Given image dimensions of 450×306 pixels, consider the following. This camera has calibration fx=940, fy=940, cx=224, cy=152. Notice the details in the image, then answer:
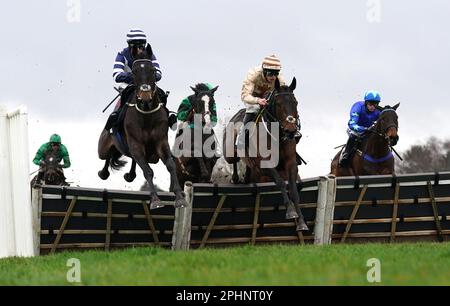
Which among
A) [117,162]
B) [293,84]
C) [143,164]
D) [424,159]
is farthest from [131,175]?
[424,159]

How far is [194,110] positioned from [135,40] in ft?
11.7

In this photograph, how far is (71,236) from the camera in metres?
15.2

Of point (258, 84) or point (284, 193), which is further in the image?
point (258, 84)

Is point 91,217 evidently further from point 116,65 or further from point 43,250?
point 116,65

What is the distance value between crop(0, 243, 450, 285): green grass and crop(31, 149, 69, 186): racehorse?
960 centimetres

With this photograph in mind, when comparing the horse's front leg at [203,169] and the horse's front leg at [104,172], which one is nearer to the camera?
the horse's front leg at [104,172]

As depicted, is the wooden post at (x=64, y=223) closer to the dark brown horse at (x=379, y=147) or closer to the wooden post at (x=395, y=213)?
the wooden post at (x=395, y=213)

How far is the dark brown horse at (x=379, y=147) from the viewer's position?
18.2 m

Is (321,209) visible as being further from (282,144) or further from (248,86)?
(248,86)

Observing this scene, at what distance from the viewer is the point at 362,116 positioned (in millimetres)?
19156

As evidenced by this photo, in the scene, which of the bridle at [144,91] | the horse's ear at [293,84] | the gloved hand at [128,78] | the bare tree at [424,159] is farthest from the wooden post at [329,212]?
the bare tree at [424,159]

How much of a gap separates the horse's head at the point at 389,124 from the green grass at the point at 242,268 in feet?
21.7

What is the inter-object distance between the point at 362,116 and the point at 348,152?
2.69ft
